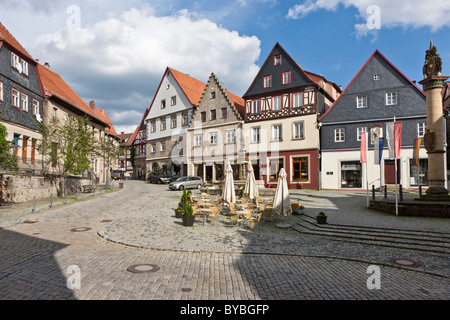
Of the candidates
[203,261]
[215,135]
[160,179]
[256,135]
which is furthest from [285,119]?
[203,261]

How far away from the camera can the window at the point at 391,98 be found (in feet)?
92.8

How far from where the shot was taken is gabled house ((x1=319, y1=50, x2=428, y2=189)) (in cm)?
2730

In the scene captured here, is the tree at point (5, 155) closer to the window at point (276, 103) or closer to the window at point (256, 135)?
the window at point (256, 135)

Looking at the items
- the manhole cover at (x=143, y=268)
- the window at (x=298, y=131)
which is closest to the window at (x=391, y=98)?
the window at (x=298, y=131)

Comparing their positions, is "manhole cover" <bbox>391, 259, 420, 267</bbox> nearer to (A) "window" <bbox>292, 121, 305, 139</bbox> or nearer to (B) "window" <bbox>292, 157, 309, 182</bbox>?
(B) "window" <bbox>292, 157, 309, 182</bbox>

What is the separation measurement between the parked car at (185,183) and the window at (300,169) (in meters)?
9.85

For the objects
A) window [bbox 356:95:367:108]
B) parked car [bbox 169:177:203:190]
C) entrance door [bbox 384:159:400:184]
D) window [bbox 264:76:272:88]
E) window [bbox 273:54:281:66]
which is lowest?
parked car [bbox 169:177:203:190]

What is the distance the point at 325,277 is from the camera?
291 inches

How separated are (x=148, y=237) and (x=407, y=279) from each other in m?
8.13

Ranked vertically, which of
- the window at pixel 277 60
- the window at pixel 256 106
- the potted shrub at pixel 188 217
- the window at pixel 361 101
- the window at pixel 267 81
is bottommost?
the potted shrub at pixel 188 217

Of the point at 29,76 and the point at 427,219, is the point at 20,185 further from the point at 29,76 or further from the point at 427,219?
the point at 427,219

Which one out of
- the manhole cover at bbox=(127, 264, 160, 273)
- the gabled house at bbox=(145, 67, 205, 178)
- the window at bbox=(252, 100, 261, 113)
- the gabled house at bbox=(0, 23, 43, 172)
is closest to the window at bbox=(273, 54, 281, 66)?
the window at bbox=(252, 100, 261, 113)

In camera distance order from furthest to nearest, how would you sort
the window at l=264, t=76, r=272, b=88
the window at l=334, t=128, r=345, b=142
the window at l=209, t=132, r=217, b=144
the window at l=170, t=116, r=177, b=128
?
the window at l=170, t=116, r=177, b=128 → the window at l=209, t=132, r=217, b=144 → the window at l=264, t=76, r=272, b=88 → the window at l=334, t=128, r=345, b=142

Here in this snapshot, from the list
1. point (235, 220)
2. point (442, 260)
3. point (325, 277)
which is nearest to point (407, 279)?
point (325, 277)
